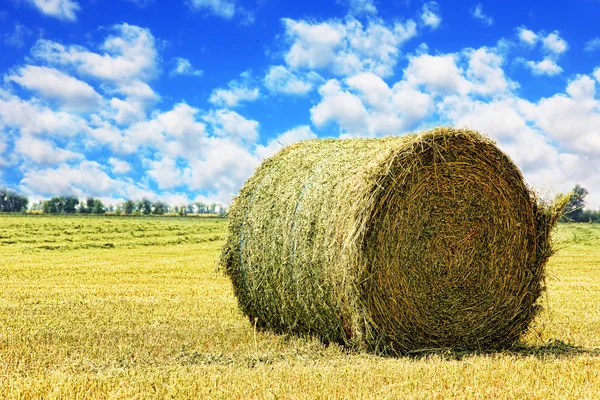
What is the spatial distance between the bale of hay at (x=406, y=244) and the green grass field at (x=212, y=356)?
38cm

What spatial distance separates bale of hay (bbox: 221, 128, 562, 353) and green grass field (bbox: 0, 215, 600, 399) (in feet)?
1.26

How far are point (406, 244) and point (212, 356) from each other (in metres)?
2.33

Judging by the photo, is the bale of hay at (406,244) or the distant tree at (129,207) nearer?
the bale of hay at (406,244)

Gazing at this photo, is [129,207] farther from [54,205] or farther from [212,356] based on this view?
[212,356]

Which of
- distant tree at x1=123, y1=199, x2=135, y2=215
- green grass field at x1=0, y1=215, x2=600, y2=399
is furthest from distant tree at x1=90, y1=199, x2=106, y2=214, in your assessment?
green grass field at x1=0, y1=215, x2=600, y2=399

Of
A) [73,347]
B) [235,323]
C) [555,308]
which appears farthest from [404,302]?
[555,308]

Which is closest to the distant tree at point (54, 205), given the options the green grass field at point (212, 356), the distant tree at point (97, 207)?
the distant tree at point (97, 207)

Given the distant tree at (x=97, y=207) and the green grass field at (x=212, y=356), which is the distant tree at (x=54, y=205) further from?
the green grass field at (x=212, y=356)

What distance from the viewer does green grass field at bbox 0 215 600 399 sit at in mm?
5352

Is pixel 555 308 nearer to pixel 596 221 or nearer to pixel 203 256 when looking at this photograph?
pixel 203 256

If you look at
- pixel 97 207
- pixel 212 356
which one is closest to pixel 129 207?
pixel 97 207

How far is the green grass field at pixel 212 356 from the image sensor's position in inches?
211

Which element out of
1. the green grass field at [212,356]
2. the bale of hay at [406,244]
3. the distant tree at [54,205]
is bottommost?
the green grass field at [212,356]

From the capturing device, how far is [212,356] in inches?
266
